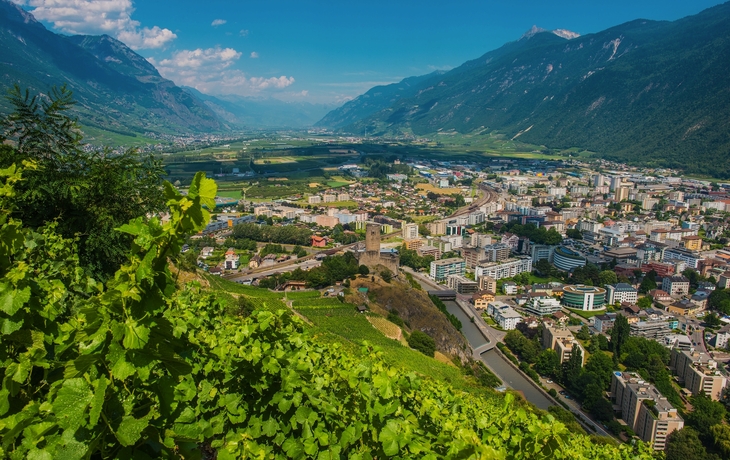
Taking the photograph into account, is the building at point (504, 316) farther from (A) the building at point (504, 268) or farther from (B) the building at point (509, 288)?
(A) the building at point (504, 268)

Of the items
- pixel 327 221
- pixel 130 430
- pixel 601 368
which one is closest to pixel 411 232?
pixel 327 221

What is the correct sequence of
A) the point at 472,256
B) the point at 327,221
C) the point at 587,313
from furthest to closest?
1. the point at 327,221
2. the point at 472,256
3. the point at 587,313

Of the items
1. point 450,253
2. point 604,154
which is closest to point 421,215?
point 450,253

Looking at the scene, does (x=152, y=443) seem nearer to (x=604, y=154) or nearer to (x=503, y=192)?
(x=503, y=192)

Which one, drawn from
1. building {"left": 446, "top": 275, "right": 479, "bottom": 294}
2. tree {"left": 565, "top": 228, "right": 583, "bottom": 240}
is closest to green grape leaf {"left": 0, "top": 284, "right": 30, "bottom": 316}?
building {"left": 446, "top": 275, "right": 479, "bottom": 294}

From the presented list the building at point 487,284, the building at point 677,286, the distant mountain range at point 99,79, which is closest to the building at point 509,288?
the building at point 487,284

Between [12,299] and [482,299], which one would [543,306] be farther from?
[12,299]
